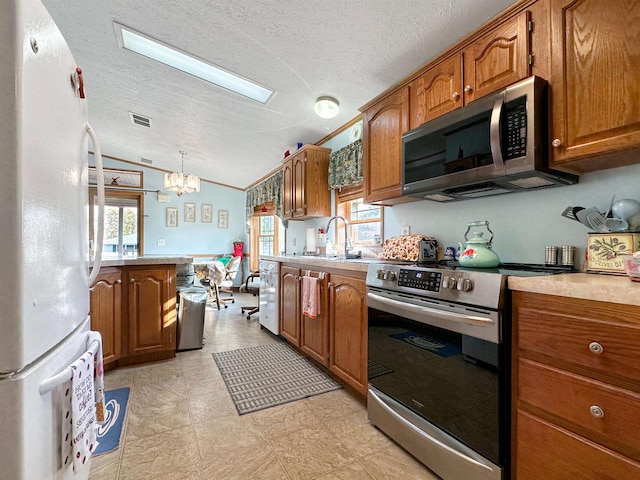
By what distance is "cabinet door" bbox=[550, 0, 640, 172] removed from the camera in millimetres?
1098

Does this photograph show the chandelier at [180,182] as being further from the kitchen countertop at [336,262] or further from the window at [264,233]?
the kitchen countertop at [336,262]

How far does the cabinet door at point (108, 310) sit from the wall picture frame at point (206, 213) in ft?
14.9

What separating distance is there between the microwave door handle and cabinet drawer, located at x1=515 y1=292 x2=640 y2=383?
67 cm

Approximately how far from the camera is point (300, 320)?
282 cm

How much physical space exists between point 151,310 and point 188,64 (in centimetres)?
230

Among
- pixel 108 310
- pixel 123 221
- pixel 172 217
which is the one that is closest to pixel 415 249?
pixel 108 310

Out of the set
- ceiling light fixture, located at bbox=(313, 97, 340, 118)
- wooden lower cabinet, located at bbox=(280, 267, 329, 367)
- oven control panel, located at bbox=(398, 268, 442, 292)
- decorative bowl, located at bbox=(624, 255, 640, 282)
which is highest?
ceiling light fixture, located at bbox=(313, 97, 340, 118)

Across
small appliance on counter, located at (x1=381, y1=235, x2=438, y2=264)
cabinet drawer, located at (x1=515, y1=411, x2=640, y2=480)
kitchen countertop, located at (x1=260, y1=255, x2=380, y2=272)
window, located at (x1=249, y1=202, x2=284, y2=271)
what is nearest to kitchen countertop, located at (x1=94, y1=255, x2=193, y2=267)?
kitchen countertop, located at (x1=260, y1=255, x2=380, y2=272)

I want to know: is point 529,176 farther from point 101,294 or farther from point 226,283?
point 226,283

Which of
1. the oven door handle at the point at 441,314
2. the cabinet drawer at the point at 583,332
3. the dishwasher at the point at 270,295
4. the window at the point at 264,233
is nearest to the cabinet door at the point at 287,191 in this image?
the dishwasher at the point at 270,295

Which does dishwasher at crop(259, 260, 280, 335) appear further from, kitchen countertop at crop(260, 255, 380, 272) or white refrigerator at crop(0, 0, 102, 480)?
white refrigerator at crop(0, 0, 102, 480)

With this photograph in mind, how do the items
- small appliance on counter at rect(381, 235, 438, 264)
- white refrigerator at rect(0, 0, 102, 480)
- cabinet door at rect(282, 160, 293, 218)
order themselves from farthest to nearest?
cabinet door at rect(282, 160, 293, 218)
small appliance on counter at rect(381, 235, 438, 264)
white refrigerator at rect(0, 0, 102, 480)

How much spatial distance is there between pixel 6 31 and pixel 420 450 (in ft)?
6.68

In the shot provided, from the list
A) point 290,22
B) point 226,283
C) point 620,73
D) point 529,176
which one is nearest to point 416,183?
point 529,176
